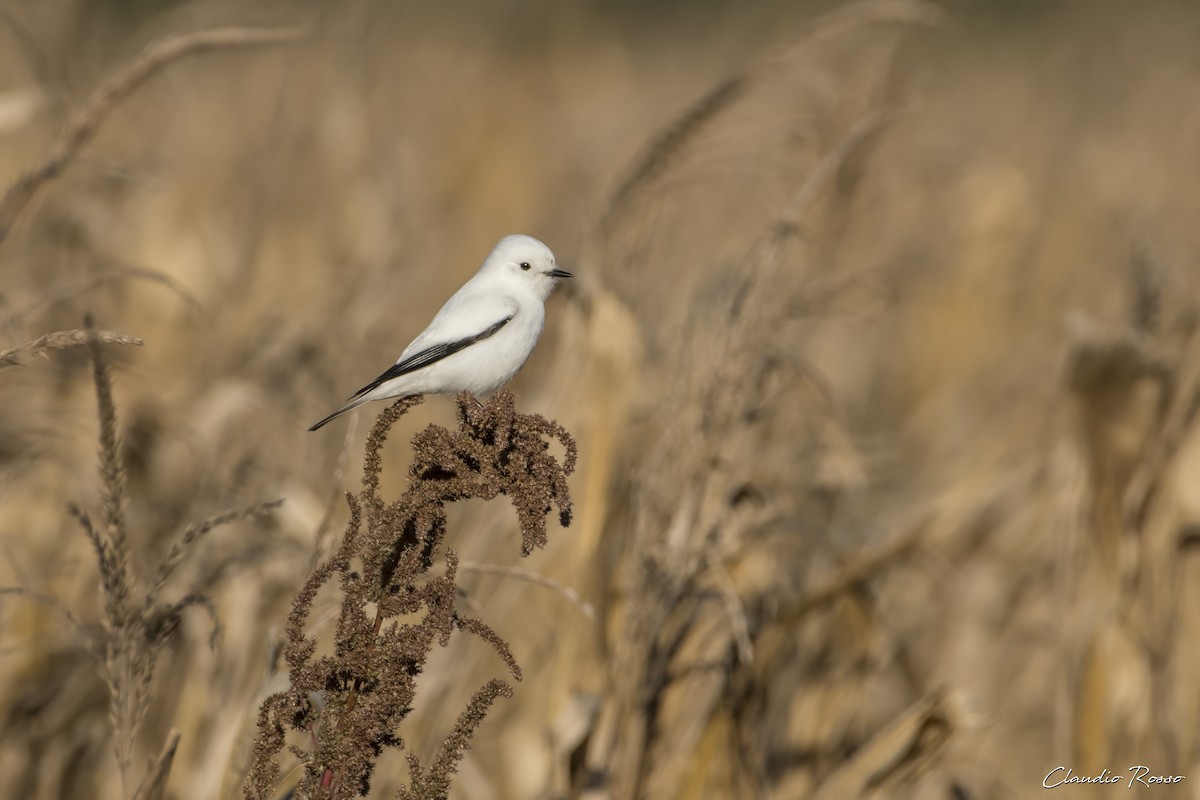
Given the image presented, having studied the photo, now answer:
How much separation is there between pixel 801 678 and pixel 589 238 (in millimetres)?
1667

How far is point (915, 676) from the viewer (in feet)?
15.5

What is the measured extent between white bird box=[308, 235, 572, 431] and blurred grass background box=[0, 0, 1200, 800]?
437mm

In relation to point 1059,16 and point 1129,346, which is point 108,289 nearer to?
point 1129,346

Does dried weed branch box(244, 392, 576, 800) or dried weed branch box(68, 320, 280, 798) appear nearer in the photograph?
dried weed branch box(244, 392, 576, 800)

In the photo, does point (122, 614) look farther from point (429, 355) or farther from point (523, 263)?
point (523, 263)

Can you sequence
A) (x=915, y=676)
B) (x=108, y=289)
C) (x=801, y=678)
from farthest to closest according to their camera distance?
(x=108, y=289), (x=915, y=676), (x=801, y=678)

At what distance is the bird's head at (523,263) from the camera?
3262 millimetres

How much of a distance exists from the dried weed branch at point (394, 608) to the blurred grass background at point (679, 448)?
1.27 ft

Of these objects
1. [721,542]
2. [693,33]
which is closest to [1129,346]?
[721,542]

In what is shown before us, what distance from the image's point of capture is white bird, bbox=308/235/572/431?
117 inches

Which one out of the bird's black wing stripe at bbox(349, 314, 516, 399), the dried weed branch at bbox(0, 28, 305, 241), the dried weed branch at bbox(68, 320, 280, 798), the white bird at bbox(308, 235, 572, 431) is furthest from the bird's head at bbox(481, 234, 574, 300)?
the dried weed branch at bbox(68, 320, 280, 798)

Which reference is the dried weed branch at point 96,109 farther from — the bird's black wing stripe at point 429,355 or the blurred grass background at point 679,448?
the bird's black wing stripe at point 429,355

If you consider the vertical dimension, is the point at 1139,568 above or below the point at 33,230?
below

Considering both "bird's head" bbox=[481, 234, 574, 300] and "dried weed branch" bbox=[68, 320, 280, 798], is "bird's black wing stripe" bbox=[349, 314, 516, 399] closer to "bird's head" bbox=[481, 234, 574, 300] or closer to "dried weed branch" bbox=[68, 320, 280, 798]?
"bird's head" bbox=[481, 234, 574, 300]
